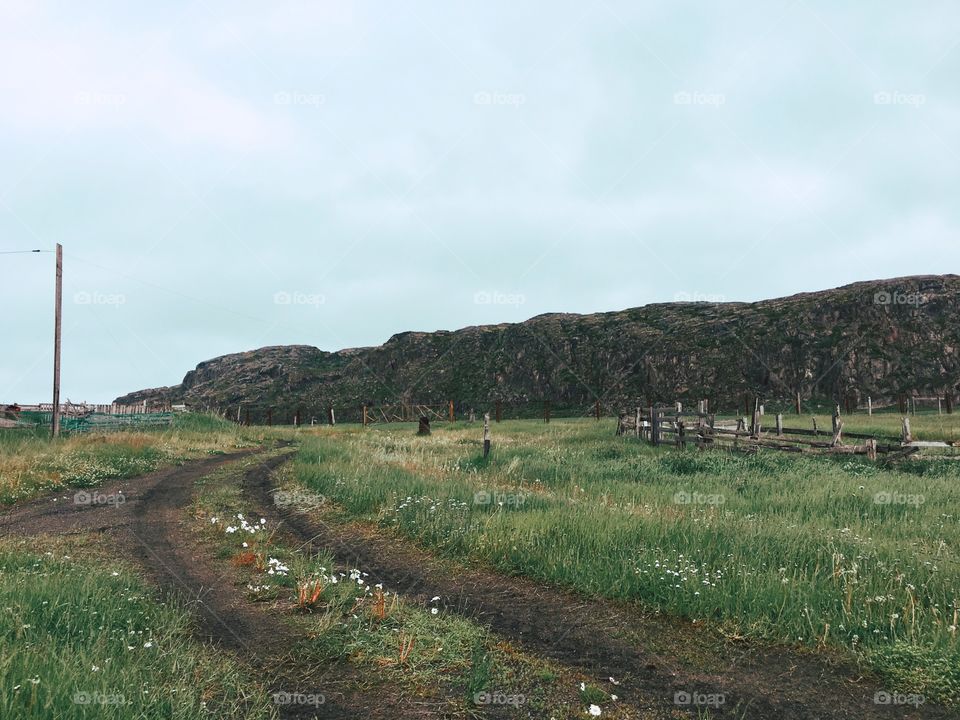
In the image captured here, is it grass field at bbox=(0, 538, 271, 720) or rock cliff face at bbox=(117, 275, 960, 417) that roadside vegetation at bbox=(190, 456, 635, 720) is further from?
rock cliff face at bbox=(117, 275, 960, 417)

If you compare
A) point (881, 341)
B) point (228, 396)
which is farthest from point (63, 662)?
point (228, 396)

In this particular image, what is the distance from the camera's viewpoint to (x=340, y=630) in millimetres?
6633

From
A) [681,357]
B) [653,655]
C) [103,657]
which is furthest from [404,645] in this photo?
[681,357]

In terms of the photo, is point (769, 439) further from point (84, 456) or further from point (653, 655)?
point (84, 456)

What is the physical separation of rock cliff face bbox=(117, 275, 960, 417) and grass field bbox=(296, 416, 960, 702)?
65.6 meters

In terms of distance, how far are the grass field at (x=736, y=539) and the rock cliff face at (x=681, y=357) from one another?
65594 mm

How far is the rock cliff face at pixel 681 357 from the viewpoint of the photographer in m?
73.1

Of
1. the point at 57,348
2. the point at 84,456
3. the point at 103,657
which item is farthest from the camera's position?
the point at 57,348

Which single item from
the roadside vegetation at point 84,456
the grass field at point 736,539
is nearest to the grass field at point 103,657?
the grass field at point 736,539

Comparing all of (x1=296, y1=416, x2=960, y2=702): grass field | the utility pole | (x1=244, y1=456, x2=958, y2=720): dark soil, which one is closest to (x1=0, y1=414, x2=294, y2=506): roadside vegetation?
the utility pole

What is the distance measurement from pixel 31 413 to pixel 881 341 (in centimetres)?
8935

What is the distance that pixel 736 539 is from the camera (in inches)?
352

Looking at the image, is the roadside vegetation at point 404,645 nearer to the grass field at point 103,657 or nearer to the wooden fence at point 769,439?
the grass field at point 103,657

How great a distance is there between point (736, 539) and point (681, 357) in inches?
3316
